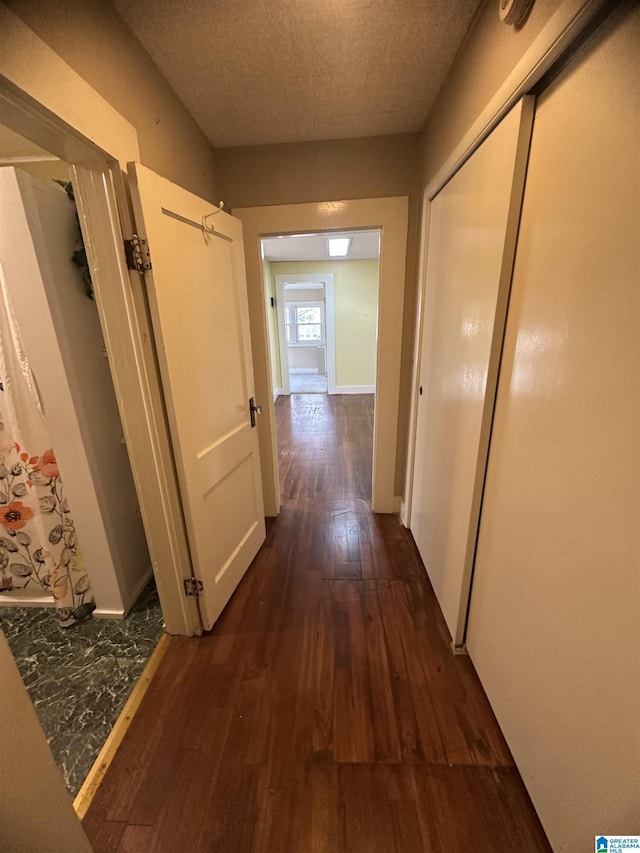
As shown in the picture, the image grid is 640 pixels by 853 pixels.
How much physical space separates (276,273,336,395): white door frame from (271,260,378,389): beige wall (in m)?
0.07

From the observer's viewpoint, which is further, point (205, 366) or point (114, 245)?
point (205, 366)

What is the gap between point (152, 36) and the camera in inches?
45.4

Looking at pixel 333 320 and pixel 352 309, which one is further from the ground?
pixel 352 309

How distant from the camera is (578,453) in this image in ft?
2.52

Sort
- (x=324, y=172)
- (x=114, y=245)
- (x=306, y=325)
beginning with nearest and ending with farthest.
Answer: (x=114, y=245) < (x=324, y=172) < (x=306, y=325)

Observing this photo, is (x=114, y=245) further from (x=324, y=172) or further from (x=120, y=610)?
(x=120, y=610)

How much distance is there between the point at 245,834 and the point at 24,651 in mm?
1261

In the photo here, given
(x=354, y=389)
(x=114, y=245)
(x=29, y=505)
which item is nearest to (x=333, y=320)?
(x=354, y=389)

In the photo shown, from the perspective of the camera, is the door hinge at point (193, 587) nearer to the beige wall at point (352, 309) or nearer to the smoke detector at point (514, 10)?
the smoke detector at point (514, 10)

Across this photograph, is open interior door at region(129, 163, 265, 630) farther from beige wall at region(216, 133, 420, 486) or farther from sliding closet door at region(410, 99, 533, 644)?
sliding closet door at region(410, 99, 533, 644)

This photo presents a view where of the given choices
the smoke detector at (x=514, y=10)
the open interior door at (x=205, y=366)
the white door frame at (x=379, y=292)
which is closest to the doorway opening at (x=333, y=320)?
the white door frame at (x=379, y=292)

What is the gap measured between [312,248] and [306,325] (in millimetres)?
4212

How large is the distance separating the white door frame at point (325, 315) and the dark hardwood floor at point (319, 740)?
4.58m

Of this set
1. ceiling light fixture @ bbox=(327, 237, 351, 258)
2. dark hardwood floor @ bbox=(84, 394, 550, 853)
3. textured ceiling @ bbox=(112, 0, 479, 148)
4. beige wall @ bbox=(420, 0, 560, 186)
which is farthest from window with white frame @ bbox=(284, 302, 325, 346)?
dark hardwood floor @ bbox=(84, 394, 550, 853)
